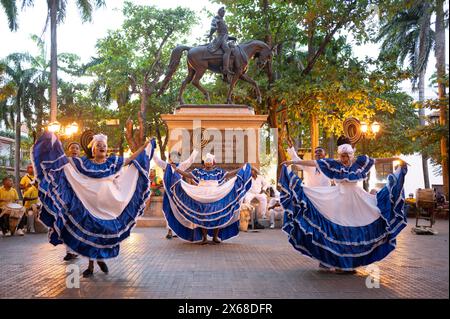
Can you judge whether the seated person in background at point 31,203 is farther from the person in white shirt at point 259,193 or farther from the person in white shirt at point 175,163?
the person in white shirt at point 259,193

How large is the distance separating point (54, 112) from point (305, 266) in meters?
19.6

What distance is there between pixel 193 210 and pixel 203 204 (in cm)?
26

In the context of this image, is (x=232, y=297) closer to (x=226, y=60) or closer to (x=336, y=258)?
(x=336, y=258)

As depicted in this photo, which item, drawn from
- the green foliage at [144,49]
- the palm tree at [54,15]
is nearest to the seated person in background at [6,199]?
the palm tree at [54,15]

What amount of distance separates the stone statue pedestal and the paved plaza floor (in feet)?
21.5

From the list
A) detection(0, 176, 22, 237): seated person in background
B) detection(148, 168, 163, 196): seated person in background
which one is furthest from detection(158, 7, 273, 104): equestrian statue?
detection(0, 176, 22, 237): seated person in background

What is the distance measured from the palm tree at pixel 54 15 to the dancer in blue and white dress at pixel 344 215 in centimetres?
1905

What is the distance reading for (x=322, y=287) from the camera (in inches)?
243

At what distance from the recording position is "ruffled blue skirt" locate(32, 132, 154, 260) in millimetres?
6625

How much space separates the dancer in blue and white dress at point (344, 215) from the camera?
22.9 feet

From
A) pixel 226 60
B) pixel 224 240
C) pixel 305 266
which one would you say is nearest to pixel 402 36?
pixel 226 60

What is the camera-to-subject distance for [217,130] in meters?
17.0

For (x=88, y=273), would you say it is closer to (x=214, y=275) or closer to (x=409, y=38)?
(x=214, y=275)

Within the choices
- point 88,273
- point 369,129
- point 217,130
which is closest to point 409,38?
point 369,129
